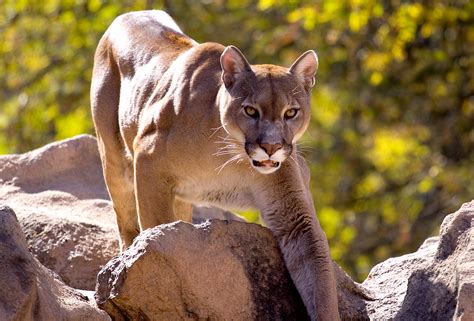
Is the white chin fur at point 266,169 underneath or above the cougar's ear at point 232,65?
underneath

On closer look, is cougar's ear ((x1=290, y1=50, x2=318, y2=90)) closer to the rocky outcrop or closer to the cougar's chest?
the cougar's chest

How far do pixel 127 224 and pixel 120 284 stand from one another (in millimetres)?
2591

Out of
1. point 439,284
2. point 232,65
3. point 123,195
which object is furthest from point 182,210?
point 439,284

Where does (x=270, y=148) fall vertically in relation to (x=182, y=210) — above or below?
above

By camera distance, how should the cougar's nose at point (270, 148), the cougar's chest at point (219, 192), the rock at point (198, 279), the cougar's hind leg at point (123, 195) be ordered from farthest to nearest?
the cougar's hind leg at point (123, 195) → the cougar's chest at point (219, 192) → the cougar's nose at point (270, 148) → the rock at point (198, 279)

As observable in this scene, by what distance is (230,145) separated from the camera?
7199mm

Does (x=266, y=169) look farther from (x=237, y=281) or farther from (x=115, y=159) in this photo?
(x=115, y=159)

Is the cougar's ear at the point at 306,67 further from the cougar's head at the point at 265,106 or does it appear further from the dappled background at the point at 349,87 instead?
the dappled background at the point at 349,87

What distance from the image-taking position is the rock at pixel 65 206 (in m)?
8.02

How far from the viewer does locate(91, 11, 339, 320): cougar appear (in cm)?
689

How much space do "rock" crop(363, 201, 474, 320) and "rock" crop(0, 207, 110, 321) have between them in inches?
68.4

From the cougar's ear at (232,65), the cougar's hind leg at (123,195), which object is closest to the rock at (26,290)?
the cougar's ear at (232,65)

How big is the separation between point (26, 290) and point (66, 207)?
3798mm

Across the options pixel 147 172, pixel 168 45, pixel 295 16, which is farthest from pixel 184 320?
pixel 295 16
